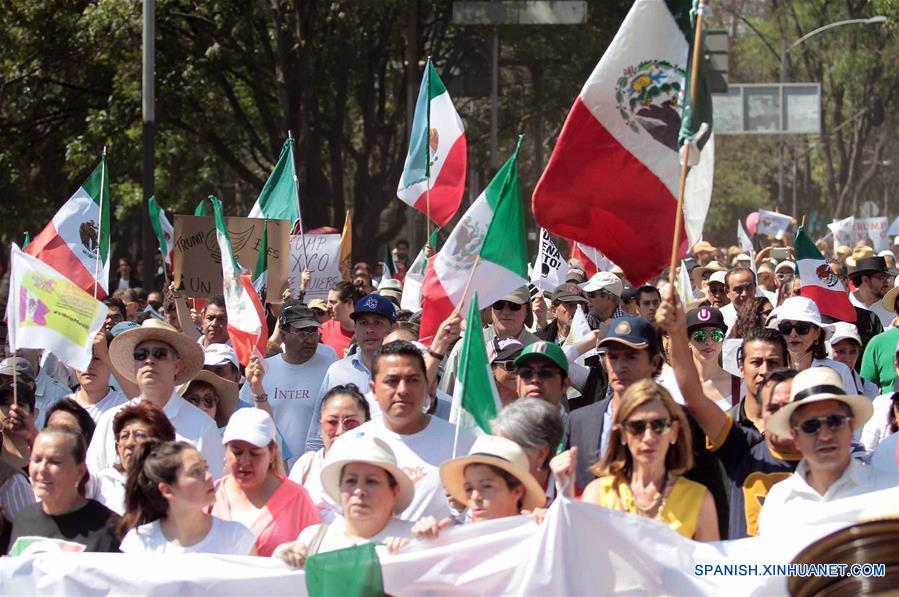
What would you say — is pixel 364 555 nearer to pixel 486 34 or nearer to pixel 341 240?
pixel 341 240

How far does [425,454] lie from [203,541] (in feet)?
3.58

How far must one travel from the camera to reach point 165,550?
18.0ft

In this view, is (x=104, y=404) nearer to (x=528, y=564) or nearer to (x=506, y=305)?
(x=506, y=305)

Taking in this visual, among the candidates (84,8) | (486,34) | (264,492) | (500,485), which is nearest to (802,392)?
(500,485)

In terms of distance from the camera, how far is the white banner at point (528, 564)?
5074 millimetres

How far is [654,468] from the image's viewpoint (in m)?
5.29

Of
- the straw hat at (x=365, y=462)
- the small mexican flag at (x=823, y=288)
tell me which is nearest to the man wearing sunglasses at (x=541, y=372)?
the straw hat at (x=365, y=462)

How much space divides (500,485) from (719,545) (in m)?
0.83

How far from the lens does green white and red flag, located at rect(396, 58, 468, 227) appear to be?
11.1 meters

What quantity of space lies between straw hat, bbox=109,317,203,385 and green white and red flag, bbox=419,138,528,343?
1.24 m

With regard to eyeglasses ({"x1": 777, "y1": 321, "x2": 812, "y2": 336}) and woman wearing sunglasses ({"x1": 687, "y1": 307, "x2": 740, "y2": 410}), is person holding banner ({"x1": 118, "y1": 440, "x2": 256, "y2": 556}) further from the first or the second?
eyeglasses ({"x1": 777, "y1": 321, "x2": 812, "y2": 336})

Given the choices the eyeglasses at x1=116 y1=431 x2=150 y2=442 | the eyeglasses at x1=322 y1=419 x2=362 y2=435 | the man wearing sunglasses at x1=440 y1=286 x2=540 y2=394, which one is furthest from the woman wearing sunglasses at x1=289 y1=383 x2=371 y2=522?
the man wearing sunglasses at x1=440 y1=286 x2=540 y2=394

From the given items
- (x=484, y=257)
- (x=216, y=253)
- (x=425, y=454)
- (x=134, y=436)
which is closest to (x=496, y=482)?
(x=425, y=454)

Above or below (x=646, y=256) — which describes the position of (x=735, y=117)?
above
